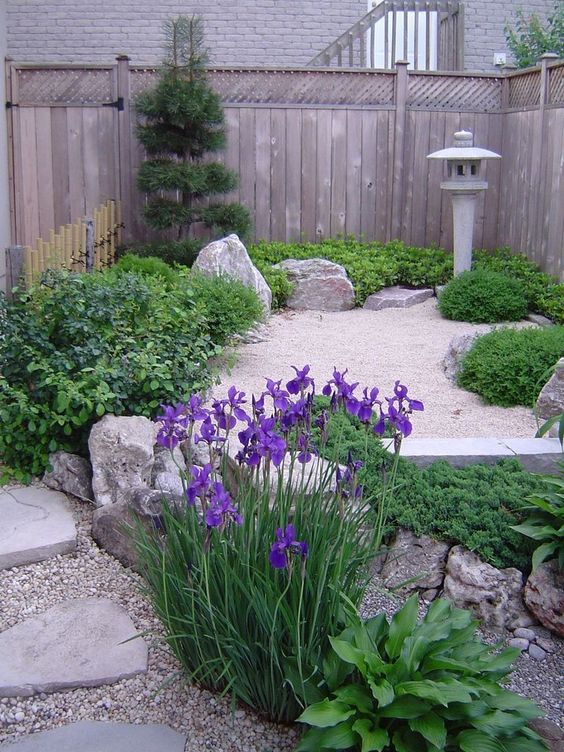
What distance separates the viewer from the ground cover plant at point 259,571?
2.24 m

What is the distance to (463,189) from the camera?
8.22 metres

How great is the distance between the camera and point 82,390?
12.5 ft

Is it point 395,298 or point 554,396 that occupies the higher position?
point 395,298

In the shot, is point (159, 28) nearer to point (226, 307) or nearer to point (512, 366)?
point (226, 307)

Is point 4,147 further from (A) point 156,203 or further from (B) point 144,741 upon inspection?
(B) point 144,741

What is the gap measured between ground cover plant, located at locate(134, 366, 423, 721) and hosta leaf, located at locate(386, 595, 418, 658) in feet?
0.46

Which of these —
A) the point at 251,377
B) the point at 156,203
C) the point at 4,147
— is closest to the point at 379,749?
the point at 251,377

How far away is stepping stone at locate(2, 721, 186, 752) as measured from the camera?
226cm

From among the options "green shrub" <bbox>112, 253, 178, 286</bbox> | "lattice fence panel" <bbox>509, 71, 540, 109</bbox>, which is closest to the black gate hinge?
"green shrub" <bbox>112, 253, 178, 286</bbox>

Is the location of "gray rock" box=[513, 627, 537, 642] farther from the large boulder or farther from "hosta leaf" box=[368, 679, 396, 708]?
the large boulder

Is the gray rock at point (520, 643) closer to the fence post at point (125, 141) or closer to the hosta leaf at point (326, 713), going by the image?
the hosta leaf at point (326, 713)

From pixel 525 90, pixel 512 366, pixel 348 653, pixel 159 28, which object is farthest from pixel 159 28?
pixel 348 653

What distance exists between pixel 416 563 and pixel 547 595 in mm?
458

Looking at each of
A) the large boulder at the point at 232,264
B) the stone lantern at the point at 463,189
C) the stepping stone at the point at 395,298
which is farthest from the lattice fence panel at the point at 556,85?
the large boulder at the point at 232,264
